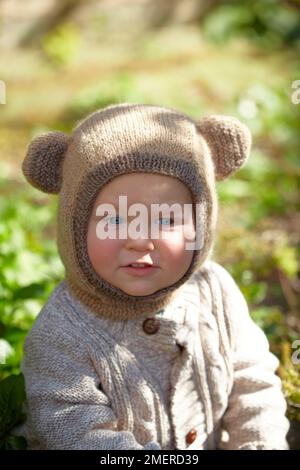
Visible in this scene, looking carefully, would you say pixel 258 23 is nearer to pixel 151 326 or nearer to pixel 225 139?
pixel 225 139

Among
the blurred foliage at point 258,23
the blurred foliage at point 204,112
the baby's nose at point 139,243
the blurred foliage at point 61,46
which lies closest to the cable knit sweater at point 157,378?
the blurred foliage at point 204,112

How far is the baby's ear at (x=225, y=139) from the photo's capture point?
2362 mm

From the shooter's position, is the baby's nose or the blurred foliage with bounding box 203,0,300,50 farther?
the blurred foliage with bounding box 203,0,300,50

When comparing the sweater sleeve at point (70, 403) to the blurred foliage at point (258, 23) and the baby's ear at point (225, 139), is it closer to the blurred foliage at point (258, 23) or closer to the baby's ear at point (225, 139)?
the baby's ear at point (225, 139)

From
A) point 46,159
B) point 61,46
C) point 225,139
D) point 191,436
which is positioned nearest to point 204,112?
point 61,46

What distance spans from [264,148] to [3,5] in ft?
10.6

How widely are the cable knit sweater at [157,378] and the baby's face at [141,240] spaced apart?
0.67ft

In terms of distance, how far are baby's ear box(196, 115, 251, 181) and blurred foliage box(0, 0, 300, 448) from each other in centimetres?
82

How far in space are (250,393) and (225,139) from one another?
0.83 metres

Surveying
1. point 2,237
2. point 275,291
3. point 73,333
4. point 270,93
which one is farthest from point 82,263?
point 270,93

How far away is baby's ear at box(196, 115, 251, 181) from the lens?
2362 mm

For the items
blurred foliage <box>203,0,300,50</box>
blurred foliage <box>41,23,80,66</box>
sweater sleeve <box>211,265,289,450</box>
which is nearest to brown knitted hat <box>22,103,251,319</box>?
sweater sleeve <box>211,265,289,450</box>

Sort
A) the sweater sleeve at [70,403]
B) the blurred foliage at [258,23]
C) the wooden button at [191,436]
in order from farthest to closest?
the blurred foliage at [258,23], the wooden button at [191,436], the sweater sleeve at [70,403]

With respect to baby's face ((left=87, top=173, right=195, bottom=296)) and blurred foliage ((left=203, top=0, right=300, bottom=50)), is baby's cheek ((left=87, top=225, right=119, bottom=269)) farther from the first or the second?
blurred foliage ((left=203, top=0, right=300, bottom=50))
